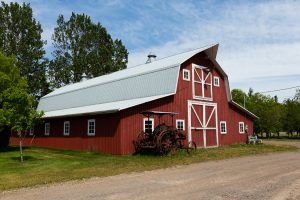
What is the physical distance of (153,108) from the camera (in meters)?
23.5

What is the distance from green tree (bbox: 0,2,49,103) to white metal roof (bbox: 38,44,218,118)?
12708 millimetres

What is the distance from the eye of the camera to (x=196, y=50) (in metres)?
27.8

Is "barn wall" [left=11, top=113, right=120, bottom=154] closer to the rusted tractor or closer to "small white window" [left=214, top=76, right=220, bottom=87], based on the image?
the rusted tractor

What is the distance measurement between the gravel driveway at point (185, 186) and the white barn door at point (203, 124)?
11783 mm

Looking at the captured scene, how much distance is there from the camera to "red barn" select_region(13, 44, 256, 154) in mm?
22781

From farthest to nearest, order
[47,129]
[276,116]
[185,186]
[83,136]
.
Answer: [276,116] → [47,129] → [83,136] → [185,186]

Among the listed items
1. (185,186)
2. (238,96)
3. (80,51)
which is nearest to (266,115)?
(238,96)

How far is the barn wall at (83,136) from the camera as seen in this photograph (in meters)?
22.5

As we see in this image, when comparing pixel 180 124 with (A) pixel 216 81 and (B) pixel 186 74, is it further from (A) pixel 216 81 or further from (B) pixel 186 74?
(A) pixel 216 81

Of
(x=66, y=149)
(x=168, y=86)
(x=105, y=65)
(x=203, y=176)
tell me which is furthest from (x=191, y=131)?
(x=105, y=65)

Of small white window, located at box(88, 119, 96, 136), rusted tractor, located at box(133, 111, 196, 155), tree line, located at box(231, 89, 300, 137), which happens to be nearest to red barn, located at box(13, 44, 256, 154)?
small white window, located at box(88, 119, 96, 136)

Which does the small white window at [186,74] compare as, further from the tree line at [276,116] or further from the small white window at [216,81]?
the tree line at [276,116]

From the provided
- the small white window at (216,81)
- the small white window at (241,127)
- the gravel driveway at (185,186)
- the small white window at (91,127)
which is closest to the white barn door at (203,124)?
the small white window at (216,81)

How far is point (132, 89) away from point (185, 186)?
639 inches
